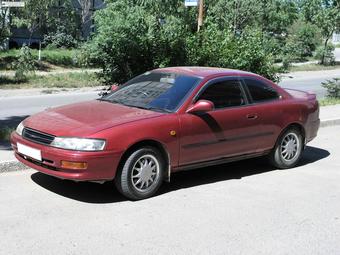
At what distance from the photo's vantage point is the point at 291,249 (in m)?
4.82

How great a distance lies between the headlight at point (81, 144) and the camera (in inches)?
221

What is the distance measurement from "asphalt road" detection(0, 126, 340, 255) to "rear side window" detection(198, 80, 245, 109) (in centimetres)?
101

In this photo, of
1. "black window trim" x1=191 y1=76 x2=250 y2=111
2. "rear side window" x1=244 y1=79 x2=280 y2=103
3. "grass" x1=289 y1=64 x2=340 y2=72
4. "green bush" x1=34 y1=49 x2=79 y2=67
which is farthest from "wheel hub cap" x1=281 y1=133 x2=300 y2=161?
"grass" x1=289 y1=64 x2=340 y2=72

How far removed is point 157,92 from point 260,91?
1.57 m

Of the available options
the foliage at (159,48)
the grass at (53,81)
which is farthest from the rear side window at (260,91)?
the grass at (53,81)

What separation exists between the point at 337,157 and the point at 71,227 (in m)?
5.22

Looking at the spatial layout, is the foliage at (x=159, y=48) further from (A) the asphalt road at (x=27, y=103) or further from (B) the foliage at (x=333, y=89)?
(B) the foliage at (x=333, y=89)

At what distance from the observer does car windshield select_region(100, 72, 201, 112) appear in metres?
6.54

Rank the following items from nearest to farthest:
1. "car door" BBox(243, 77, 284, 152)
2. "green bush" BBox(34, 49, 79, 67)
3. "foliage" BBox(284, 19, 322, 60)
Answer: "car door" BBox(243, 77, 284, 152)
"green bush" BBox(34, 49, 79, 67)
"foliage" BBox(284, 19, 322, 60)

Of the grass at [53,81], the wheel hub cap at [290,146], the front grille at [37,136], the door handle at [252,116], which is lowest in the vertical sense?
the grass at [53,81]

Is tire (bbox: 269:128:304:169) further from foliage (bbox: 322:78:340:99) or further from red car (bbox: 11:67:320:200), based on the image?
foliage (bbox: 322:78:340:99)

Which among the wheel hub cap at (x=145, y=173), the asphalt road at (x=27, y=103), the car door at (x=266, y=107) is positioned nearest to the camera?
the wheel hub cap at (x=145, y=173)

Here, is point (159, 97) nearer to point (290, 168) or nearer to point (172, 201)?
point (172, 201)

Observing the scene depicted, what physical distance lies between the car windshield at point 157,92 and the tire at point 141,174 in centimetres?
65
